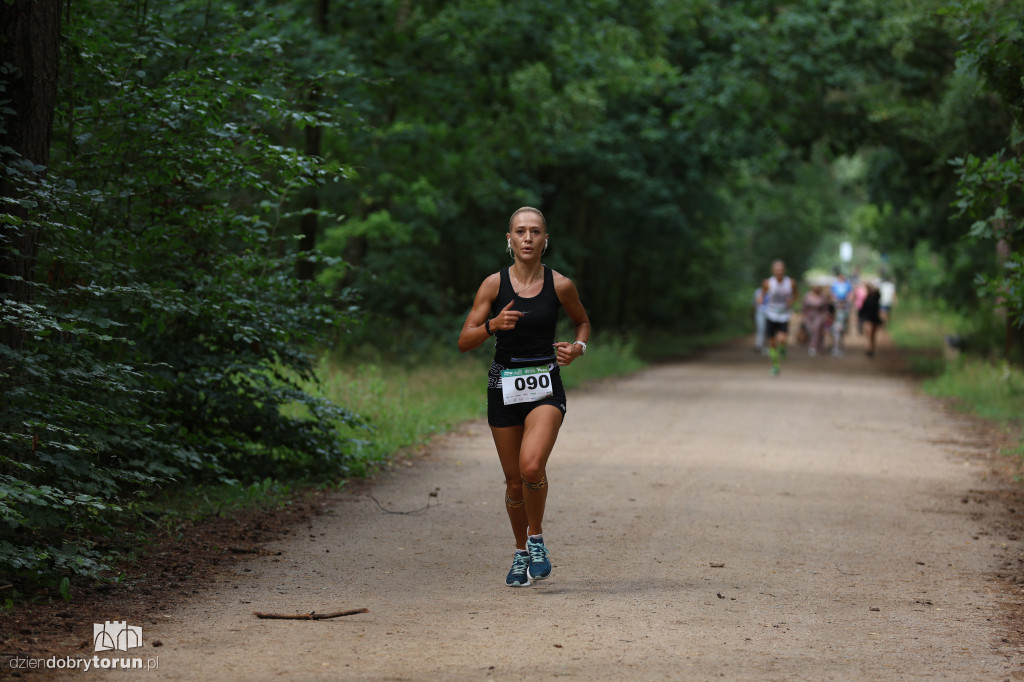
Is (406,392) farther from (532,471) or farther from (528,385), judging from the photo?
(532,471)

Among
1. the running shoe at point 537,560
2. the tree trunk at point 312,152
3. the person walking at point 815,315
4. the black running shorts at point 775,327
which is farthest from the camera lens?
the person walking at point 815,315

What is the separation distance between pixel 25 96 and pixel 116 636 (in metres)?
3.53

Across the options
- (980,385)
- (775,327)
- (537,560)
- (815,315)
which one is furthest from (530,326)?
(815,315)

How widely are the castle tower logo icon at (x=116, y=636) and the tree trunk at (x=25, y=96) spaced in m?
2.37

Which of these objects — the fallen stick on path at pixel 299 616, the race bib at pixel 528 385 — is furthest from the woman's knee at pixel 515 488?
the fallen stick on path at pixel 299 616

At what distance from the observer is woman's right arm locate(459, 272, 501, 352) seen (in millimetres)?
6720

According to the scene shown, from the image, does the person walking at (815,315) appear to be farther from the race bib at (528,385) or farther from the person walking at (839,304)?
the race bib at (528,385)

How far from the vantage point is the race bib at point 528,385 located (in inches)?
267

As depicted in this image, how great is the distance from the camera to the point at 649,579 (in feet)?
23.3

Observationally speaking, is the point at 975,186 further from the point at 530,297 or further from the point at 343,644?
the point at 343,644

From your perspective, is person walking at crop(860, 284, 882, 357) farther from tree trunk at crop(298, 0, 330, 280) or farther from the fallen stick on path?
the fallen stick on path

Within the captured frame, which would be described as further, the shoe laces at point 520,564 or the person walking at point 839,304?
the person walking at point 839,304

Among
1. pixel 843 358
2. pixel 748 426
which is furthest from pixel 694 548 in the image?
pixel 843 358

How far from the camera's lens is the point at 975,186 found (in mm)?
9797
